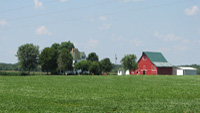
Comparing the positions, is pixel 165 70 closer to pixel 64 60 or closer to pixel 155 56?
pixel 155 56

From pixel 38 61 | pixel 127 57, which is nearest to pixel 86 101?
pixel 127 57

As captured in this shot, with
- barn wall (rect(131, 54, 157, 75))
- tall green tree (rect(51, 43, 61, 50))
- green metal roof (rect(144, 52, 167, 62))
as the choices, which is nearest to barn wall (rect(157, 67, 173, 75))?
barn wall (rect(131, 54, 157, 75))

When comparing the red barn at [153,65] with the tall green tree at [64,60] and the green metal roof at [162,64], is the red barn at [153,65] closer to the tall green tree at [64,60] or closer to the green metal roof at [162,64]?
the green metal roof at [162,64]

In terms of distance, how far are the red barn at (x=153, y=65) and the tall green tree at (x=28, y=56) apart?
5403 cm

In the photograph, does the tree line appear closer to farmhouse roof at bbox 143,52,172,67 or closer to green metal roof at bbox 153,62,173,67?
farmhouse roof at bbox 143,52,172,67

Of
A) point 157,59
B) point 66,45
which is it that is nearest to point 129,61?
point 157,59

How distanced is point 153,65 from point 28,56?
A: 212ft

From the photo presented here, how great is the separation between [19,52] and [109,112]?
487 ft

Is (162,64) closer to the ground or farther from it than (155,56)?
closer to the ground

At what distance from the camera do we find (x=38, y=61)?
161625mm

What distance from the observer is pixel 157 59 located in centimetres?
13750

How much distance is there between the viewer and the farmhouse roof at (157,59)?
134350 millimetres

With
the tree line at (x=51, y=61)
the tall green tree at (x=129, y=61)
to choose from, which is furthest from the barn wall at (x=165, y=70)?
the tree line at (x=51, y=61)

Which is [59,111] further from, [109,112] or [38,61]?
[38,61]
